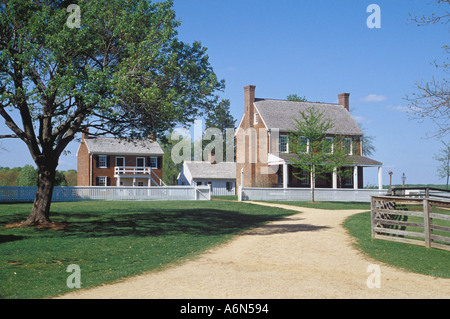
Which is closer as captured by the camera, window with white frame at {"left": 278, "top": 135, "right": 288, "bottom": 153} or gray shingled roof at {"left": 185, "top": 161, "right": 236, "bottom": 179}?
window with white frame at {"left": 278, "top": 135, "right": 288, "bottom": 153}

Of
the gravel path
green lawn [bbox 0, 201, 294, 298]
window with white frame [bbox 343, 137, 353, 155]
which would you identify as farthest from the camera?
window with white frame [bbox 343, 137, 353, 155]

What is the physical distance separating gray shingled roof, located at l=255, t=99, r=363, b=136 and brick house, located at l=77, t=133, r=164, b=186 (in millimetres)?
15908

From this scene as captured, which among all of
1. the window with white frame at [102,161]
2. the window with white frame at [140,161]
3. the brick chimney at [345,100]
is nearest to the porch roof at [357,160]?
the brick chimney at [345,100]

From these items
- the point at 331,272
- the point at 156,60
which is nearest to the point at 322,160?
the point at 156,60

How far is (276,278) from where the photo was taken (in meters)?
9.66

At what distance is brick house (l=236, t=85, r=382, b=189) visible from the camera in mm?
44281

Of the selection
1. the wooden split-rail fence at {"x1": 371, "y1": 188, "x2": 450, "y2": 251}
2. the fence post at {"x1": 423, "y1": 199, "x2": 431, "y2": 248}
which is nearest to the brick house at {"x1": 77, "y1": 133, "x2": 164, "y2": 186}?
the wooden split-rail fence at {"x1": 371, "y1": 188, "x2": 450, "y2": 251}

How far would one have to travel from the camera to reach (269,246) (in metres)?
14.5

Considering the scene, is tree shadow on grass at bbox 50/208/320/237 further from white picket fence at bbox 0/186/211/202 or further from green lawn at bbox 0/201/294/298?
white picket fence at bbox 0/186/211/202

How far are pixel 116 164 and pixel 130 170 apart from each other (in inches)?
73.7

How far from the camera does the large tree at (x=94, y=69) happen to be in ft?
51.5

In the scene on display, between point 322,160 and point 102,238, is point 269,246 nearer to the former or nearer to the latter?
point 102,238
